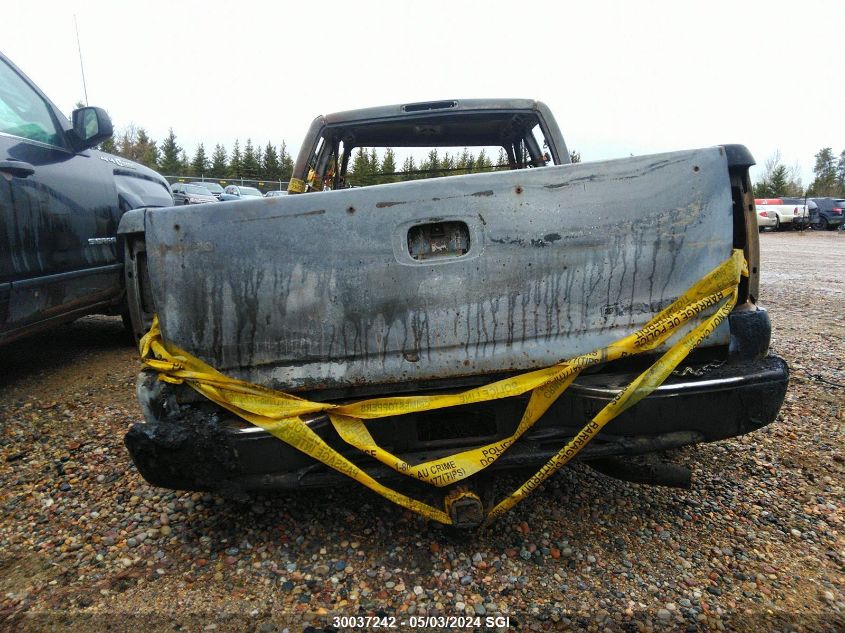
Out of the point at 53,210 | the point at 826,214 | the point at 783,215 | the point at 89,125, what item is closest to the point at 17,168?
the point at 53,210

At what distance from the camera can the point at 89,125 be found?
382 cm

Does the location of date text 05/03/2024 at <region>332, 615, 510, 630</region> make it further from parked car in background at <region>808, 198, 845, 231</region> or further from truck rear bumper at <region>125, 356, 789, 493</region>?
parked car in background at <region>808, 198, 845, 231</region>

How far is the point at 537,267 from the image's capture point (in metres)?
1.93

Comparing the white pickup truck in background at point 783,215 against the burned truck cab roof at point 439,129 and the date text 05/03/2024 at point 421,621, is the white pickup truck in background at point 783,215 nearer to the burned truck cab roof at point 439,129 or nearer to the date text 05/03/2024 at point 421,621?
the burned truck cab roof at point 439,129

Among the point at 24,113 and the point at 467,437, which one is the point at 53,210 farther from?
the point at 467,437

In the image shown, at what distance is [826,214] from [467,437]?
30199 mm

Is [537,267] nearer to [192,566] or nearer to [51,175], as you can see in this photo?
[192,566]

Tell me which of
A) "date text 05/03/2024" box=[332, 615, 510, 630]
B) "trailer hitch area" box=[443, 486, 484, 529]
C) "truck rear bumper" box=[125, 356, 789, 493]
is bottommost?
"date text 05/03/2024" box=[332, 615, 510, 630]

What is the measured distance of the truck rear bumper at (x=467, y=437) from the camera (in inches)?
75.2

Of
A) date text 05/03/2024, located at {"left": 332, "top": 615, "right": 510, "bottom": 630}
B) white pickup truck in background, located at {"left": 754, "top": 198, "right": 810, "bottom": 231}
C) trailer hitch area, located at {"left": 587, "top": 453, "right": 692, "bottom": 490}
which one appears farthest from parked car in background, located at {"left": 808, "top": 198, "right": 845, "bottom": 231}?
date text 05/03/2024, located at {"left": 332, "top": 615, "right": 510, "bottom": 630}

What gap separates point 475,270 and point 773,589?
1442mm

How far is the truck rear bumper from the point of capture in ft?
6.26

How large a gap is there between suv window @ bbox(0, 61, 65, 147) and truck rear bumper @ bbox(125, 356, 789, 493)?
2398 millimetres

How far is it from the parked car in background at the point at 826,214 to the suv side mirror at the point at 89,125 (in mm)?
29106
